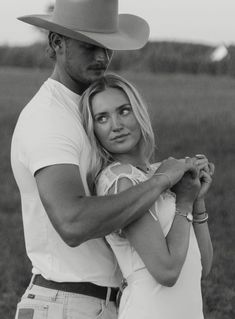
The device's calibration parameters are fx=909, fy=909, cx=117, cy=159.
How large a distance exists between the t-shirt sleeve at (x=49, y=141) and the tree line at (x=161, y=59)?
74.3 ft

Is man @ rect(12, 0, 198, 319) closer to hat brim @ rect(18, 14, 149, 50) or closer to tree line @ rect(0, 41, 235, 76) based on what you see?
hat brim @ rect(18, 14, 149, 50)

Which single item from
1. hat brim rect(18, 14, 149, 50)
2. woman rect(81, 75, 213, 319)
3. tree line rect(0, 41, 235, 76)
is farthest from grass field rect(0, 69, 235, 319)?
tree line rect(0, 41, 235, 76)

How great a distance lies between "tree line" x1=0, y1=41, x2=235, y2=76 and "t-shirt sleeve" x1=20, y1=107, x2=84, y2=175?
892 inches

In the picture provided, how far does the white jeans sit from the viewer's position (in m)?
2.93

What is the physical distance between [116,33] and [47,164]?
838 millimetres

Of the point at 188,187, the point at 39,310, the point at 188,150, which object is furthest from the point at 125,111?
the point at 188,150

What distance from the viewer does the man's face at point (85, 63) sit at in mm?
3072

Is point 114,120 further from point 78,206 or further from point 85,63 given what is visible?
point 78,206

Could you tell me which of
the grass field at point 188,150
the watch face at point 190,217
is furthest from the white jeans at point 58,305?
the grass field at point 188,150

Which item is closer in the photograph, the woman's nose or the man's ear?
the woman's nose

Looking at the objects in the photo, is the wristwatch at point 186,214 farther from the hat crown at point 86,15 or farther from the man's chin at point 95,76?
the hat crown at point 86,15

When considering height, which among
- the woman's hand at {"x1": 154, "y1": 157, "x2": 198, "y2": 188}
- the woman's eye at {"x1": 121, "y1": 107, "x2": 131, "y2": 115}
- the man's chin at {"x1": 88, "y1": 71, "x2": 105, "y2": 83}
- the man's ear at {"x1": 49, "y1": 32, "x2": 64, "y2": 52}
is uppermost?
the man's ear at {"x1": 49, "y1": 32, "x2": 64, "y2": 52}

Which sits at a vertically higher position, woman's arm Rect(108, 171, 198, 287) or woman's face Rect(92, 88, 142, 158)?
woman's face Rect(92, 88, 142, 158)

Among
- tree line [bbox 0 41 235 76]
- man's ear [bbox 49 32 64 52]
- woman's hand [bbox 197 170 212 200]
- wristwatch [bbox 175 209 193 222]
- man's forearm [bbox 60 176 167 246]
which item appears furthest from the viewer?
tree line [bbox 0 41 235 76]
